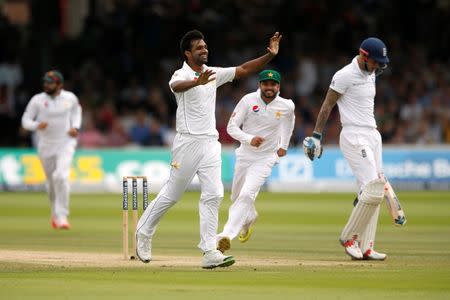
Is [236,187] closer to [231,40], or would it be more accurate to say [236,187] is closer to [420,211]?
[420,211]

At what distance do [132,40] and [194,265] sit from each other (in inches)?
618

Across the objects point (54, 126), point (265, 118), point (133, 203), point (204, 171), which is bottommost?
point (133, 203)

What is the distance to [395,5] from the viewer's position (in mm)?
24656

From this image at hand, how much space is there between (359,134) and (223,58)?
1402 cm

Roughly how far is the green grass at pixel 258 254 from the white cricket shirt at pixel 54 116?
1140 millimetres

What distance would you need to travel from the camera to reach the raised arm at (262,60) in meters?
10.0

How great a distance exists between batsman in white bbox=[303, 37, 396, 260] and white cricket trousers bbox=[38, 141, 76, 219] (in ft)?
16.8

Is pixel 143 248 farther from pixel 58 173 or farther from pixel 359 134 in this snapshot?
pixel 58 173

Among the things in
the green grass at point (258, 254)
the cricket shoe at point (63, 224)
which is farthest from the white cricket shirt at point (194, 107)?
the cricket shoe at point (63, 224)

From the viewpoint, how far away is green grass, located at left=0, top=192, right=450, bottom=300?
8.53 metres

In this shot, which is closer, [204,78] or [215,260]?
[204,78]

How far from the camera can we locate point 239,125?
12445mm

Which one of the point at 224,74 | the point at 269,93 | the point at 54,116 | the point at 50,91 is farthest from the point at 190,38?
the point at 54,116

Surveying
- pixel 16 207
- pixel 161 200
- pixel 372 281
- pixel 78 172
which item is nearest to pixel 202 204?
pixel 161 200
